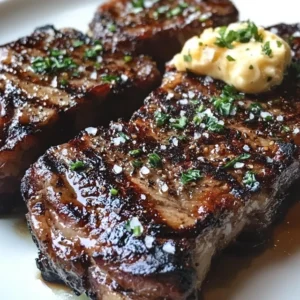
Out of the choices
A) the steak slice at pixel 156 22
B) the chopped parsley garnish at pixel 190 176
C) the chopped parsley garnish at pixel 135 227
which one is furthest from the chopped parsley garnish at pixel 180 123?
the steak slice at pixel 156 22

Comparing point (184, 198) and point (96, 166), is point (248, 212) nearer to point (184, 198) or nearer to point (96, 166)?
point (184, 198)

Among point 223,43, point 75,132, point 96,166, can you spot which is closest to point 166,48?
point 223,43

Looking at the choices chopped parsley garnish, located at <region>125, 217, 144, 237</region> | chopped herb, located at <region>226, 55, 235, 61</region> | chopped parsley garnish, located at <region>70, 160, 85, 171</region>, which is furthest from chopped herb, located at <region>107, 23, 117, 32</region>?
chopped parsley garnish, located at <region>125, 217, 144, 237</region>

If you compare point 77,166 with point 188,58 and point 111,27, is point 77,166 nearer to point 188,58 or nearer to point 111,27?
point 188,58

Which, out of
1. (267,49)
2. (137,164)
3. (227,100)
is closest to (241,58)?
(267,49)

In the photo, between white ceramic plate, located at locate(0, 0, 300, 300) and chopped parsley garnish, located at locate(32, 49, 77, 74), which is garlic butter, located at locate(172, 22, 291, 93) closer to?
chopped parsley garnish, located at locate(32, 49, 77, 74)

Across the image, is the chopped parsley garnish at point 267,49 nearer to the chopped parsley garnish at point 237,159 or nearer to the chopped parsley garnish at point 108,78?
the chopped parsley garnish at point 237,159
